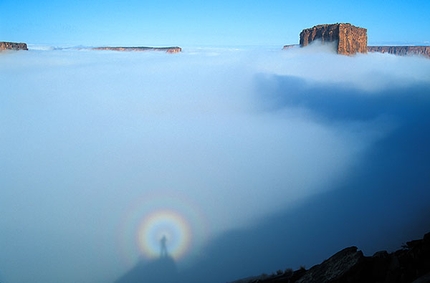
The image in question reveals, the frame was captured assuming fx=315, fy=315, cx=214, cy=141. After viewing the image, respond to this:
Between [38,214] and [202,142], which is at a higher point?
[202,142]

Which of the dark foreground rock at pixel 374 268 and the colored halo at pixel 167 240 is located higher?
the colored halo at pixel 167 240

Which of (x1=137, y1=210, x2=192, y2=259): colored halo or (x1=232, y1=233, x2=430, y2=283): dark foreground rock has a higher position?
(x1=137, y1=210, x2=192, y2=259): colored halo

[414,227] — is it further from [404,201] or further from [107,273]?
[107,273]

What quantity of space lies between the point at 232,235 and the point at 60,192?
257 ft

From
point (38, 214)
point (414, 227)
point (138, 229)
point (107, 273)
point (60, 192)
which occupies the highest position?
point (60, 192)

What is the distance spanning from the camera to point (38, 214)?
9700cm

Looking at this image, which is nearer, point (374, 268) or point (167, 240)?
point (374, 268)

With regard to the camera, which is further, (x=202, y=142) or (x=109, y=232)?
(x=202, y=142)

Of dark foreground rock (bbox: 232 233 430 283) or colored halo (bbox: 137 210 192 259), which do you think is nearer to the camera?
dark foreground rock (bbox: 232 233 430 283)

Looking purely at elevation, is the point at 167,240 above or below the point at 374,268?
above

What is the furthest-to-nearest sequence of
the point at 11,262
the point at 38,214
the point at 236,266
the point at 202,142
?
the point at 202,142
the point at 38,214
the point at 11,262
the point at 236,266

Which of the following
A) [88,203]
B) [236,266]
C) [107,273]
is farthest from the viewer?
[88,203]

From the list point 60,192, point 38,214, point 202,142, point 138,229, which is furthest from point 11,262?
point 202,142

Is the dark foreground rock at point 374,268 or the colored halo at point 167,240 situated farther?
the colored halo at point 167,240
